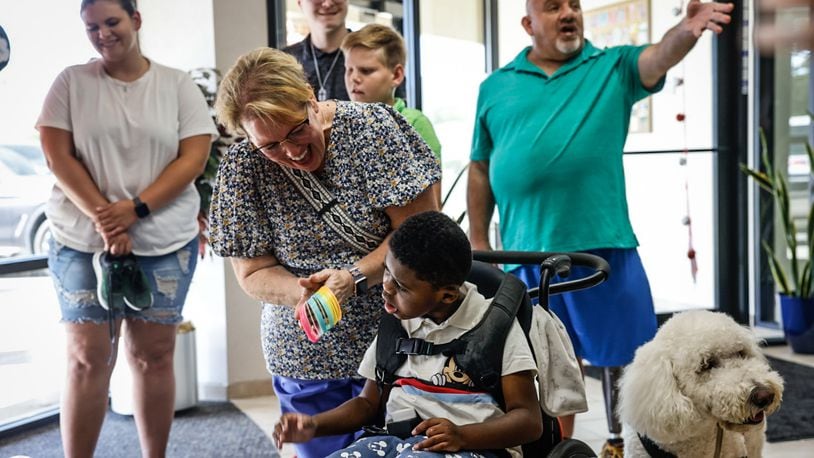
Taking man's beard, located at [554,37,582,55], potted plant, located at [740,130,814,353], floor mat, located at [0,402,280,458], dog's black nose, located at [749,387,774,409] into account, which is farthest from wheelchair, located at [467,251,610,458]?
potted plant, located at [740,130,814,353]

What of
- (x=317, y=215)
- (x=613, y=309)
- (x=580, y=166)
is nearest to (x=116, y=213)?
(x=317, y=215)

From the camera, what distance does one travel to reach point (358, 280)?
5.76 feet

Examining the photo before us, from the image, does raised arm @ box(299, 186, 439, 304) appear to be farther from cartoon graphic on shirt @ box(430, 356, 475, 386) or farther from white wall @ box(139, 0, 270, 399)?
white wall @ box(139, 0, 270, 399)

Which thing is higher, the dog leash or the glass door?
the glass door

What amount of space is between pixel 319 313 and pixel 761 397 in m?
1.02

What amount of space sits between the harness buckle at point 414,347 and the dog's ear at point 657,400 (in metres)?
0.63

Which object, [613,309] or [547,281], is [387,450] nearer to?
[547,281]

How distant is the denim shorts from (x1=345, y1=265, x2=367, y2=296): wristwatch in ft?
3.84

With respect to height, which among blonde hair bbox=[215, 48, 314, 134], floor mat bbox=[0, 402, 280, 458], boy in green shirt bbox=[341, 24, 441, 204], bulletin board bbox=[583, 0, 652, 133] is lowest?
floor mat bbox=[0, 402, 280, 458]

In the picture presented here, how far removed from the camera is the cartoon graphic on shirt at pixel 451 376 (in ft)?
5.35

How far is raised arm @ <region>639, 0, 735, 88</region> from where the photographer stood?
7.77 feet

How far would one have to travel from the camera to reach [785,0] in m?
1.16

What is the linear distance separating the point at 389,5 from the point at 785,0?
3599mm

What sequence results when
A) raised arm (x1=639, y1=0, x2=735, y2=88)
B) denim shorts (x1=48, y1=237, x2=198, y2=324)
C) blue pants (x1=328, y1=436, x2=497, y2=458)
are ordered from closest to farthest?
blue pants (x1=328, y1=436, x2=497, y2=458)
raised arm (x1=639, y1=0, x2=735, y2=88)
denim shorts (x1=48, y1=237, x2=198, y2=324)
